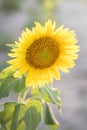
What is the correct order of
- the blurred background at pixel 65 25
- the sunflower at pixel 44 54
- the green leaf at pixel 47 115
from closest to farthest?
the sunflower at pixel 44 54, the green leaf at pixel 47 115, the blurred background at pixel 65 25

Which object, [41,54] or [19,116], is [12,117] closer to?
[19,116]

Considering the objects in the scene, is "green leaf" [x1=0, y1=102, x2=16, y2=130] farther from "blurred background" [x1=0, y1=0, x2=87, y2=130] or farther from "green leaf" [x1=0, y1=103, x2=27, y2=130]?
"blurred background" [x1=0, y1=0, x2=87, y2=130]

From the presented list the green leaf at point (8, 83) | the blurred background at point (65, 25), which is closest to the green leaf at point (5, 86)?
the green leaf at point (8, 83)

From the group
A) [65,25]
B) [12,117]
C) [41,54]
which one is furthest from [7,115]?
[65,25]

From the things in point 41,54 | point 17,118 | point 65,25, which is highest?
point 65,25

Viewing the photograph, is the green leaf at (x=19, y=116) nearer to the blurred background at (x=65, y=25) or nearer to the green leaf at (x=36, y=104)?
the green leaf at (x=36, y=104)

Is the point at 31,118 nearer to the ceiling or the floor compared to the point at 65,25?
nearer to the floor

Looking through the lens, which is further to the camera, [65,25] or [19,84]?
[65,25]

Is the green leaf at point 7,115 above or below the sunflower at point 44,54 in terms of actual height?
below
